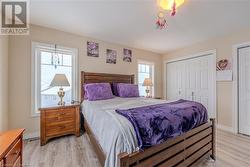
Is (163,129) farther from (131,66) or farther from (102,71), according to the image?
(131,66)

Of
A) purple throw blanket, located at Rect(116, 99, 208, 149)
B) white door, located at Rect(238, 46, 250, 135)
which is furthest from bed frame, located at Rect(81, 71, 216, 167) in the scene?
white door, located at Rect(238, 46, 250, 135)

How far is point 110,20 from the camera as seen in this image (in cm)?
266

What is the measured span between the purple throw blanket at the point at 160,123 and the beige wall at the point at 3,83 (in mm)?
2135

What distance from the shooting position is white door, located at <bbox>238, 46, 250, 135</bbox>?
9.80 feet

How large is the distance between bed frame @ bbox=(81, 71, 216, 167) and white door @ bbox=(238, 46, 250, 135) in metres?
1.61

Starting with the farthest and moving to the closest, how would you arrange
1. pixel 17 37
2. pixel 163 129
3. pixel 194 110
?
pixel 17 37, pixel 194 110, pixel 163 129

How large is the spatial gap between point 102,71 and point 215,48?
304 cm

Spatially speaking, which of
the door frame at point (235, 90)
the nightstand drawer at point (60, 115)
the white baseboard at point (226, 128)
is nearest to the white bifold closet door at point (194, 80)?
the white baseboard at point (226, 128)

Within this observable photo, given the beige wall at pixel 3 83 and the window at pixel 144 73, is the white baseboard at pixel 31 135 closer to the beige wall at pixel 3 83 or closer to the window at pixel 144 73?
the beige wall at pixel 3 83

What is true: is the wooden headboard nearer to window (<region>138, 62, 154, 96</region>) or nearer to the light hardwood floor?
window (<region>138, 62, 154, 96</region>)

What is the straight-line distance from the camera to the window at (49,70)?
2.89m

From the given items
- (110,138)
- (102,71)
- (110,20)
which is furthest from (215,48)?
(110,138)

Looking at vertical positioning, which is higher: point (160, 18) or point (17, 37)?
point (160, 18)

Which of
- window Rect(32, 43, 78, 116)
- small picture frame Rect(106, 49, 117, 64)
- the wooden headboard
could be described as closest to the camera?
window Rect(32, 43, 78, 116)
